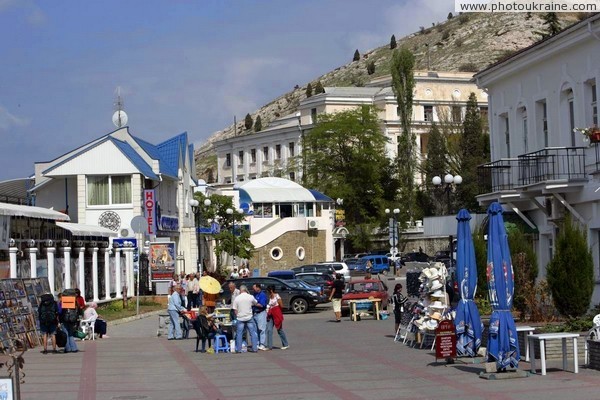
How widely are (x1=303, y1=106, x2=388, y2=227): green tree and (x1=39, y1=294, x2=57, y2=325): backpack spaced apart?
70.3 meters

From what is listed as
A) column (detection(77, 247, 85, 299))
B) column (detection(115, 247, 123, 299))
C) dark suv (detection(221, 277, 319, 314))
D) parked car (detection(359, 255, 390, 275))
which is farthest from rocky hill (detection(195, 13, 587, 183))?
column (detection(77, 247, 85, 299))

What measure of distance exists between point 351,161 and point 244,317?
73229 millimetres

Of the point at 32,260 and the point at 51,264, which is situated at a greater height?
the point at 32,260

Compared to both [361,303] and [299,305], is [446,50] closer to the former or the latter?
[299,305]

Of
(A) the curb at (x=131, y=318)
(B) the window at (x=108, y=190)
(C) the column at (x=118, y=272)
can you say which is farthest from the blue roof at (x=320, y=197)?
(A) the curb at (x=131, y=318)

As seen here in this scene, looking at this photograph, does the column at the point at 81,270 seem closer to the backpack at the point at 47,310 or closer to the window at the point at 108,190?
the backpack at the point at 47,310

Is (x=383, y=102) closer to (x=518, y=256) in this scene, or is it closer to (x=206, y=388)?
(x=518, y=256)

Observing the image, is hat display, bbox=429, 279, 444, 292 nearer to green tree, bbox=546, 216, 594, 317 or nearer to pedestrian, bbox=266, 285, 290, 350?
green tree, bbox=546, 216, 594, 317

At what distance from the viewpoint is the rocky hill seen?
537ft

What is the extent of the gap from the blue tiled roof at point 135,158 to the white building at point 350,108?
157ft

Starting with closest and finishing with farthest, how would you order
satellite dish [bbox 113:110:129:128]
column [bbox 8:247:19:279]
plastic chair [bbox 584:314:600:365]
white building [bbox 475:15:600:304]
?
plastic chair [bbox 584:314:600:365] < white building [bbox 475:15:600:304] < column [bbox 8:247:19:279] < satellite dish [bbox 113:110:129:128]

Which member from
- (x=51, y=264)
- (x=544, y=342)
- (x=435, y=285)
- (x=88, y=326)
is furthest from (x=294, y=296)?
(x=544, y=342)

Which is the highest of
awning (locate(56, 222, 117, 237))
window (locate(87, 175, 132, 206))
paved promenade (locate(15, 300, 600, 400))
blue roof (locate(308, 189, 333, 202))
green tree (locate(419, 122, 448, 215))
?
green tree (locate(419, 122, 448, 215))

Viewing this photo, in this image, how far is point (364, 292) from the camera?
38.3 m
